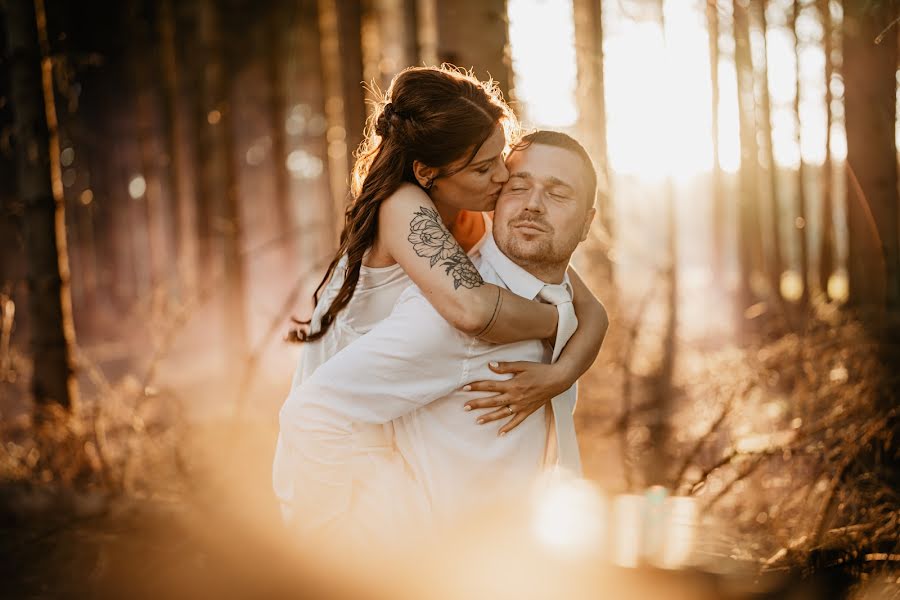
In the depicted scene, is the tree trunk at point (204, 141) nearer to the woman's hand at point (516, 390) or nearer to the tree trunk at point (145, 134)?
the tree trunk at point (145, 134)

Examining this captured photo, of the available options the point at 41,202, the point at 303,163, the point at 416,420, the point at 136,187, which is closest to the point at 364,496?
the point at 416,420

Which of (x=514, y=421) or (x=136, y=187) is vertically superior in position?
(x=136, y=187)

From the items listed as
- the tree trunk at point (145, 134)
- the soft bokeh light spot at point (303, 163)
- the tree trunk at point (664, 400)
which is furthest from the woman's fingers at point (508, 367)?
the soft bokeh light spot at point (303, 163)

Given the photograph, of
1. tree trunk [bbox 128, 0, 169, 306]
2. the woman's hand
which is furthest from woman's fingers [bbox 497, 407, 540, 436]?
tree trunk [bbox 128, 0, 169, 306]

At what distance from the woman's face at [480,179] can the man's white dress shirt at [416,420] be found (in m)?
0.27

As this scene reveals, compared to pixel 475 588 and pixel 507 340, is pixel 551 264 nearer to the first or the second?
pixel 507 340

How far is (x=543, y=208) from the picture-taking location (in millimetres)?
2850

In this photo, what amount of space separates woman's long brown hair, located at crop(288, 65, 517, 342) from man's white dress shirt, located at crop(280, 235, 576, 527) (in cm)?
33

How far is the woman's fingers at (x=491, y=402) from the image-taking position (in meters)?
2.74

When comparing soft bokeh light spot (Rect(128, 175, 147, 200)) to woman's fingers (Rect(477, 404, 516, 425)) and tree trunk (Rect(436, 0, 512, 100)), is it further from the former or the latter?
woman's fingers (Rect(477, 404, 516, 425))

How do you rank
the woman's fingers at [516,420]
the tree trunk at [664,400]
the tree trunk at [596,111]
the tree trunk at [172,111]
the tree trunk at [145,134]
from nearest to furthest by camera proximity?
the woman's fingers at [516,420] → the tree trunk at [664,400] → the tree trunk at [596,111] → the tree trunk at [172,111] → the tree trunk at [145,134]

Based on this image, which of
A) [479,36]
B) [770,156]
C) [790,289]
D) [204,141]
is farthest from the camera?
[790,289]

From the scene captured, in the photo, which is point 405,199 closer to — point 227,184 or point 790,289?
point 227,184

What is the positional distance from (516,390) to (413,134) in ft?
3.44
